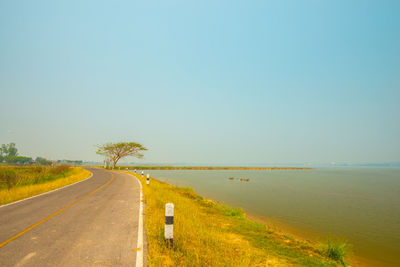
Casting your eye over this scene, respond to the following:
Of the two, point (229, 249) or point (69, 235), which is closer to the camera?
point (229, 249)

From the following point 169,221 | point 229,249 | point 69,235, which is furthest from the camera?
point 69,235

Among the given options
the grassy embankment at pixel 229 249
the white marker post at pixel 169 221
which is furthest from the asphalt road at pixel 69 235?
the white marker post at pixel 169 221

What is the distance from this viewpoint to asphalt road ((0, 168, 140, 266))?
4125mm

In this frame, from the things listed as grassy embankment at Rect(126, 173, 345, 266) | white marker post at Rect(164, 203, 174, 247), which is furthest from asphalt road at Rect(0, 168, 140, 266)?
white marker post at Rect(164, 203, 174, 247)

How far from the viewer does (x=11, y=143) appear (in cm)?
12419

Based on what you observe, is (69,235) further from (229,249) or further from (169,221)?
(229,249)

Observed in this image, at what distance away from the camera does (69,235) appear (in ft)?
17.9

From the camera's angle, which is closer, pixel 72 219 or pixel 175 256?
pixel 175 256

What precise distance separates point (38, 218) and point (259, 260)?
7.88 meters

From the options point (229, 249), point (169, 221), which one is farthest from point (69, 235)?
point (229, 249)

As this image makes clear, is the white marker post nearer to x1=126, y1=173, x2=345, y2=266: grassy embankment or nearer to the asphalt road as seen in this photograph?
x1=126, y1=173, x2=345, y2=266: grassy embankment

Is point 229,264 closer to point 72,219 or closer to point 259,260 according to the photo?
point 259,260

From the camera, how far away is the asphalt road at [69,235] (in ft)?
13.5

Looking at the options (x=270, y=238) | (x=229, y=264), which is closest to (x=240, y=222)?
(x=270, y=238)
